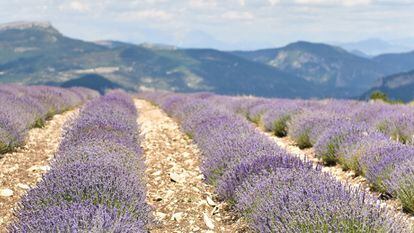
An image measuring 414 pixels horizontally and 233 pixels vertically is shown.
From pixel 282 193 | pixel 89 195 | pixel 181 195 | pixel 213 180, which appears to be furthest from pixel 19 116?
pixel 282 193

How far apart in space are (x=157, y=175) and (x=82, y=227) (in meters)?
4.33

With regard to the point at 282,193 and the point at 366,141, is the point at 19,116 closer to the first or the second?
the point at 366,141

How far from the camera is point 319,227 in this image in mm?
3463

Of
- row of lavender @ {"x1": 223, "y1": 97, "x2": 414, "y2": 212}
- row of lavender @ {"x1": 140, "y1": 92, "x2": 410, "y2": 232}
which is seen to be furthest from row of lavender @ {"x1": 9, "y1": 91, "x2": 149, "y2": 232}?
row of lavender @ {"x1": 223, "y1": 97, "x2": 414, "y2": 212}

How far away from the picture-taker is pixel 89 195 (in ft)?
13.7

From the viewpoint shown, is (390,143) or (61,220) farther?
(390,143)

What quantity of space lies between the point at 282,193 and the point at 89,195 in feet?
6.01

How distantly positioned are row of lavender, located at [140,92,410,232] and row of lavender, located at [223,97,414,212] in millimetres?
1174

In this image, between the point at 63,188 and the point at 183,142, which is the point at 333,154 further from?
the point at 63,188

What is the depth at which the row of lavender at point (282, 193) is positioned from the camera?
3.46m

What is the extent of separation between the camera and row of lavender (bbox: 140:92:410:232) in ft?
11.4

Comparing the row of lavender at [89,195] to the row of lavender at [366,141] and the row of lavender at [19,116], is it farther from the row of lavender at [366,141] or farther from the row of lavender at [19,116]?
the row of lavender at [366,141]

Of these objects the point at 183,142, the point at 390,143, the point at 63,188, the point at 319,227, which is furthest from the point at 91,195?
the point at 183,142

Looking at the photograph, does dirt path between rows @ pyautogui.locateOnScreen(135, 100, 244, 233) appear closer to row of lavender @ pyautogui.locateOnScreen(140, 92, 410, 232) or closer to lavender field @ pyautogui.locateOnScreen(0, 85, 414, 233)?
lavender field @ pyautogui.locateOnScreen(0, 85, 414, 233)
